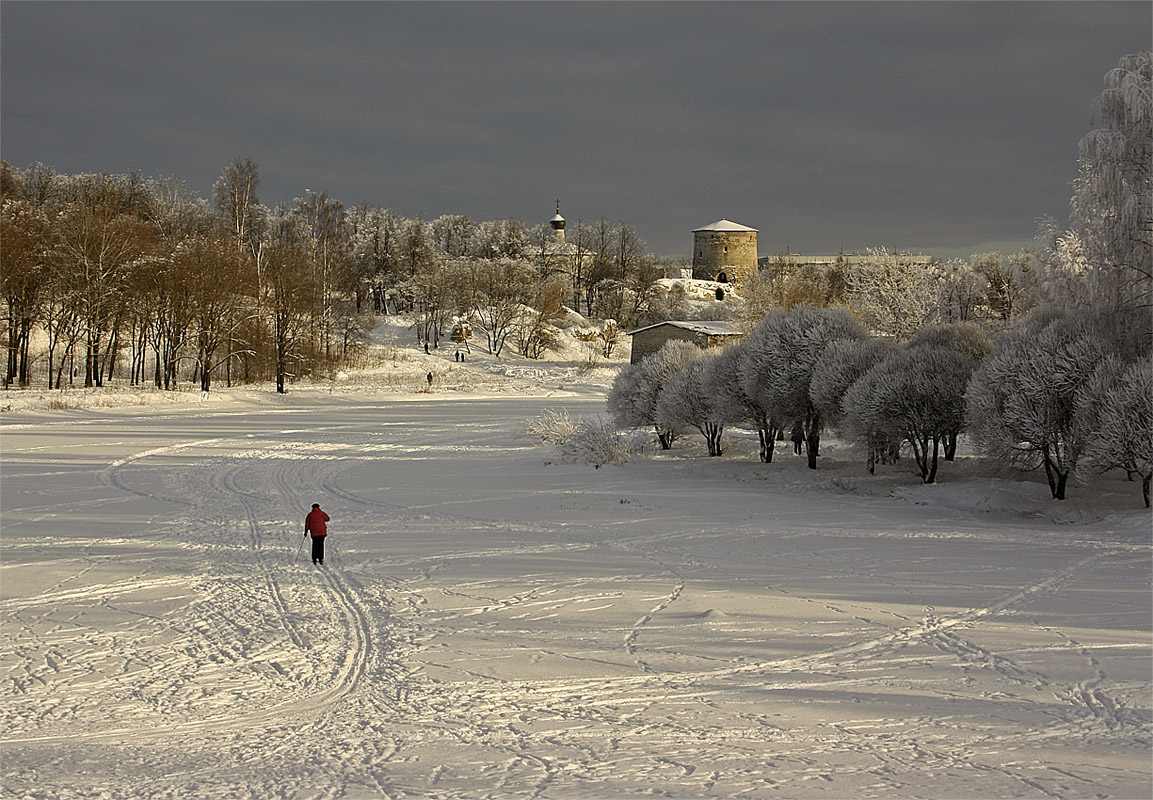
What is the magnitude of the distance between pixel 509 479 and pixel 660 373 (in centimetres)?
729

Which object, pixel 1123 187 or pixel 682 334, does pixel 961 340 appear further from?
pixel 682 334

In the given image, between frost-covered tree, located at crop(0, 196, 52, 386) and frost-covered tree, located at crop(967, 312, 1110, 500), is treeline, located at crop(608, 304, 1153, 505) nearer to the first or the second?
frost-covered tree, located at crop(967, 312, 1110, 500)

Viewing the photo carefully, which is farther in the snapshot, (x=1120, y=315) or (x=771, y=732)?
(x=1120, y=315)

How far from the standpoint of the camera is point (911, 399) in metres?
19.0

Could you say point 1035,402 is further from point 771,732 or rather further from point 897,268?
point 897,268

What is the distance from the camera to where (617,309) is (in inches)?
3617

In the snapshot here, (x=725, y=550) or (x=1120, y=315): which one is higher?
(x=1120, y=315)

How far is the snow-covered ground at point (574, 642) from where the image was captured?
622 cm

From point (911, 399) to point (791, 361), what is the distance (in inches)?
148

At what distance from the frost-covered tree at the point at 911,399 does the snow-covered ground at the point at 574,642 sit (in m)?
1.45

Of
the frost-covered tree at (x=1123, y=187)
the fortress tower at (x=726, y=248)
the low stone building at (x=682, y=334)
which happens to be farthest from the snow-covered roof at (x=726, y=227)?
the frost-covered tree at (x=1123, y=187)

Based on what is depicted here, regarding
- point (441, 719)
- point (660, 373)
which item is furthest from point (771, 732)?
point (660, 373)

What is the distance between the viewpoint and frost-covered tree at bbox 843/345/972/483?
19.0m

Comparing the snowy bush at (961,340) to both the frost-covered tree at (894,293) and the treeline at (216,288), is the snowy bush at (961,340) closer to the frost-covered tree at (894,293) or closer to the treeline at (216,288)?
the frost-covered tree at (894,293)
